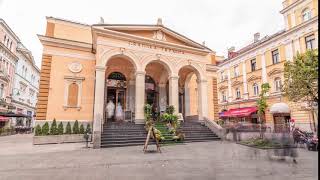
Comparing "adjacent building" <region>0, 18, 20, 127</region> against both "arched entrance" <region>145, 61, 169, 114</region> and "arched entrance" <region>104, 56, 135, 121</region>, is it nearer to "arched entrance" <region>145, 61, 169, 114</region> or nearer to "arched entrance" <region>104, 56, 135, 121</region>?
"arched entrance" <region>104, 56, 135, 121</region>

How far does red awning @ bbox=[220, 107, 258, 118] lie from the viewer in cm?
2598

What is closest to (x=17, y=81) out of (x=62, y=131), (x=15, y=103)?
(x=15, y=103)

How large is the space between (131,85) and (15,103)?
2479 cm

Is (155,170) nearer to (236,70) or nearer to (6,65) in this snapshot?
(236,70)

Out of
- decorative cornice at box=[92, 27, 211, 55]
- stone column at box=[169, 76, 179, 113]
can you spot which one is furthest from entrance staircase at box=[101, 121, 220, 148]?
decorative cornice at box=[92, 27, 211, 55]

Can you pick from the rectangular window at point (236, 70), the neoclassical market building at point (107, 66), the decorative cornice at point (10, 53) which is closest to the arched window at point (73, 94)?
the neoclassical market building at point (107, 66)

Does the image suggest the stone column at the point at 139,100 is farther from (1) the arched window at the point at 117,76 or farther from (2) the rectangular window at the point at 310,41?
(2) the rectangular window at the point at 310,41

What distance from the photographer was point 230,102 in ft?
103

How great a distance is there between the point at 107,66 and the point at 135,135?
733 cm

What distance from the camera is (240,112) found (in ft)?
90.0

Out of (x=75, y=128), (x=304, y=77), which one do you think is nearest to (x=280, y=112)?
(x=304, y=77)

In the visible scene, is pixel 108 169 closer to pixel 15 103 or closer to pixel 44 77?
pixel 44 77

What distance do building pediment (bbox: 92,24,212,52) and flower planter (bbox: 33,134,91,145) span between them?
24.6ft

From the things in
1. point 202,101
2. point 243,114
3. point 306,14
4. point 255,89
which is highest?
point 306,14
